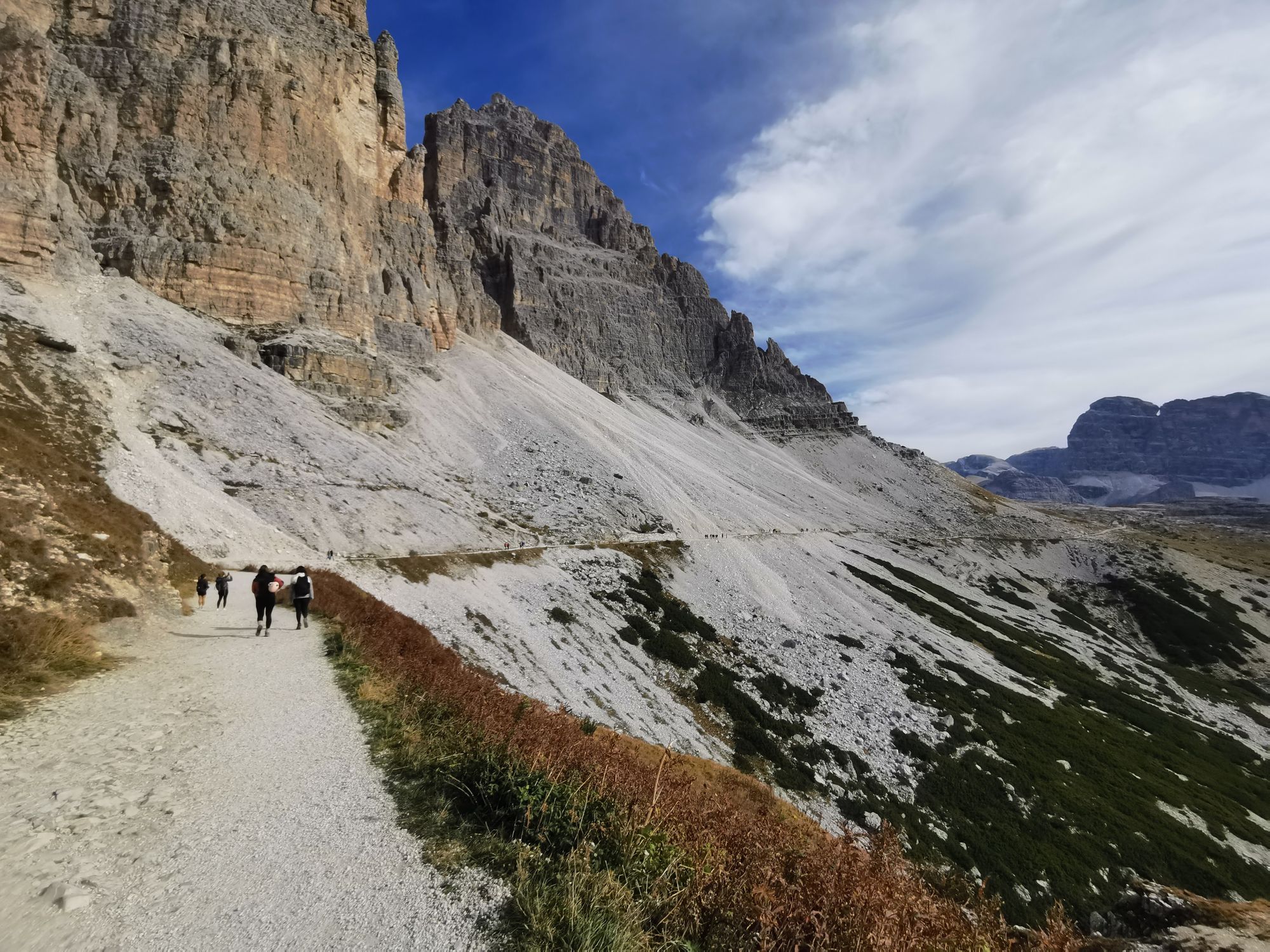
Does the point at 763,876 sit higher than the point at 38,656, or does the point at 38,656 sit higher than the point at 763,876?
the point at 763,876

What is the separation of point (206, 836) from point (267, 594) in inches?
418

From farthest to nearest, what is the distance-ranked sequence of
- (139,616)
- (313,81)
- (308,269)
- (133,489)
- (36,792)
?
(313,81)
(308,269)
(133,489)
(139,616)
(36,792)

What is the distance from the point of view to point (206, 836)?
531 cm

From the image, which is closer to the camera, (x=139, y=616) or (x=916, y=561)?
(x=139, y=616)

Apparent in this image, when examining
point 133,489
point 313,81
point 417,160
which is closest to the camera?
point 133,489

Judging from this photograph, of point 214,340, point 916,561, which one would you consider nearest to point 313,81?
point 214,340

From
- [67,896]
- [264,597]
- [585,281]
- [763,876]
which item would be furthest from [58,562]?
[585,281]

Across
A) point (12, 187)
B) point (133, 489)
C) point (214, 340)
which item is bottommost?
point (133, 489)

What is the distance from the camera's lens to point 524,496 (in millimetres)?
54031

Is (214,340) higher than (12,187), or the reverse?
(12,187)

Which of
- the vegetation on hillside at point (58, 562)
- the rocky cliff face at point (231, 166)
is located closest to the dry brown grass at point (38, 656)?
the vegetation on hillside at point (58, 562)

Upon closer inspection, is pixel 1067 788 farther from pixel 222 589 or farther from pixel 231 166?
pixel 231 166

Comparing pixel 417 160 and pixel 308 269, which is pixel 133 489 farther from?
pixel 417 160

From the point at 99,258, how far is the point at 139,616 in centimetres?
5277
